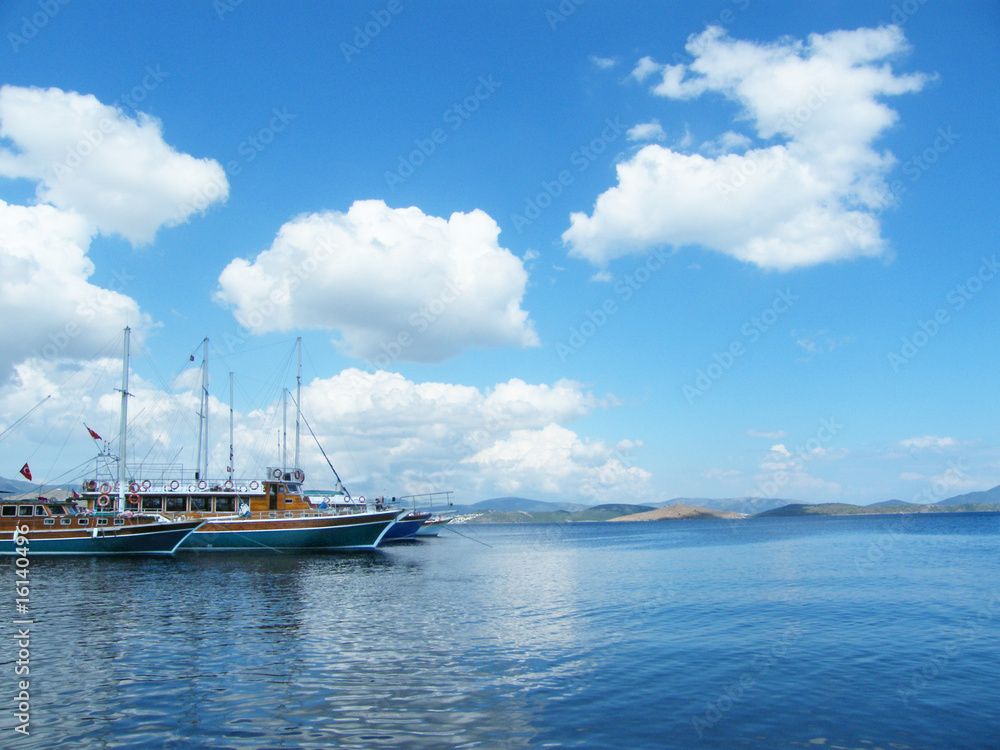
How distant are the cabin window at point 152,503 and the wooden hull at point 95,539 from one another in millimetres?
9663

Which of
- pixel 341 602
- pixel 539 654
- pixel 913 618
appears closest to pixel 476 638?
pixel 539 654

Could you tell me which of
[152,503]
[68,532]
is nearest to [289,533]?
[152,503]

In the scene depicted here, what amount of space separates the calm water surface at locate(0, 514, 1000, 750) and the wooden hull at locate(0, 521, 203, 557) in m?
17.3

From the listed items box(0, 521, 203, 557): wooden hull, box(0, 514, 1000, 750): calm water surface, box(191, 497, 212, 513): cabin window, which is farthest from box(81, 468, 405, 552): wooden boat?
box(0, 514, 1000, 750): calm water surface

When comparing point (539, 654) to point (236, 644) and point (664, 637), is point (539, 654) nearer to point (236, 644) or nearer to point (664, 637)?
point (664, 637)

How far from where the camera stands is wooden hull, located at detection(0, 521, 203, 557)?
54062 millimetres

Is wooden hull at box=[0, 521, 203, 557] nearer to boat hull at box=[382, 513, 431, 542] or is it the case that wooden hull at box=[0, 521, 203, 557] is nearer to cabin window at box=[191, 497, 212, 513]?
cabin window at box=[191, 497, 212, 513]

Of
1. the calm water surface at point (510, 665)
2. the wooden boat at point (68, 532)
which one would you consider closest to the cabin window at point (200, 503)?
the wooden boat at point (68, 532)

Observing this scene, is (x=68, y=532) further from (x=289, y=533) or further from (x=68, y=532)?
(x=289, y=533)

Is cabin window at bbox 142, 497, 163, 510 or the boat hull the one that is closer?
cabin window at bbox 142, 497, 163, 510

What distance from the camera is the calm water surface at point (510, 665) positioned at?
13.2 m

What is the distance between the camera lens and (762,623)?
2494 cm

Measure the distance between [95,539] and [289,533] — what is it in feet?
53.7

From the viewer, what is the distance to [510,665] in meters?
18.5
